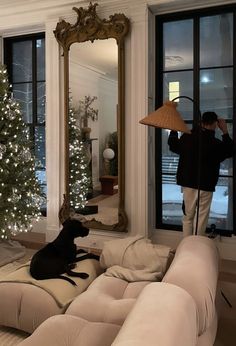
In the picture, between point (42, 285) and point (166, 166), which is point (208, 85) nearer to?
point (166, 166)

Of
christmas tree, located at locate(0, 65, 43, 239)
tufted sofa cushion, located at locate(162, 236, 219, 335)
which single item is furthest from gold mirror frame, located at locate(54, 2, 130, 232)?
tufted sofa cushion, located at locate(162, 236, 219, 335)

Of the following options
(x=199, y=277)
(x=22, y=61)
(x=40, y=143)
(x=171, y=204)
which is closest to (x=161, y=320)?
(x=199, y=277)

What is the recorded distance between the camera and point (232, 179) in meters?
4.28

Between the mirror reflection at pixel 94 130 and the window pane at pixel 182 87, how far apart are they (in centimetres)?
65

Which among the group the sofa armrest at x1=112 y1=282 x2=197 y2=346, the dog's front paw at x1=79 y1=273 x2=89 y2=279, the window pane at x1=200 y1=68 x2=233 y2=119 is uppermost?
the window pane at x1=200 y1=68 x2=233 y2=119

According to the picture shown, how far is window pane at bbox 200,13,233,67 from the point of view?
4.20 m

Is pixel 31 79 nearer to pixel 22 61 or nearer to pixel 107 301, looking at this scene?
pixel 22 61

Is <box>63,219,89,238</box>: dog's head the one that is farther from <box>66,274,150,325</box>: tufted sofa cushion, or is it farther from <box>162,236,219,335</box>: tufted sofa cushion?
<box>162,236,219,335</box>: tufted sofa cushion

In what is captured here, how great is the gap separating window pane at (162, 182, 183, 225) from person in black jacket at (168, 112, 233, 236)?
512 millimetres

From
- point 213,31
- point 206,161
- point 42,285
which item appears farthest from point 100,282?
point 213,31

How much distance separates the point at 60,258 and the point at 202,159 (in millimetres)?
1867

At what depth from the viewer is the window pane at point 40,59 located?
210 inches

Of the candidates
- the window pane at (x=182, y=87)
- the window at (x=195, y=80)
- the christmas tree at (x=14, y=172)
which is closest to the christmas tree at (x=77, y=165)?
the christmas tree at (x=14, y=172)

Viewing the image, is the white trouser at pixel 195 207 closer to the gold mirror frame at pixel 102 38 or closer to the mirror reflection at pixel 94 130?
the gold mirror frame at pixel 102 38
